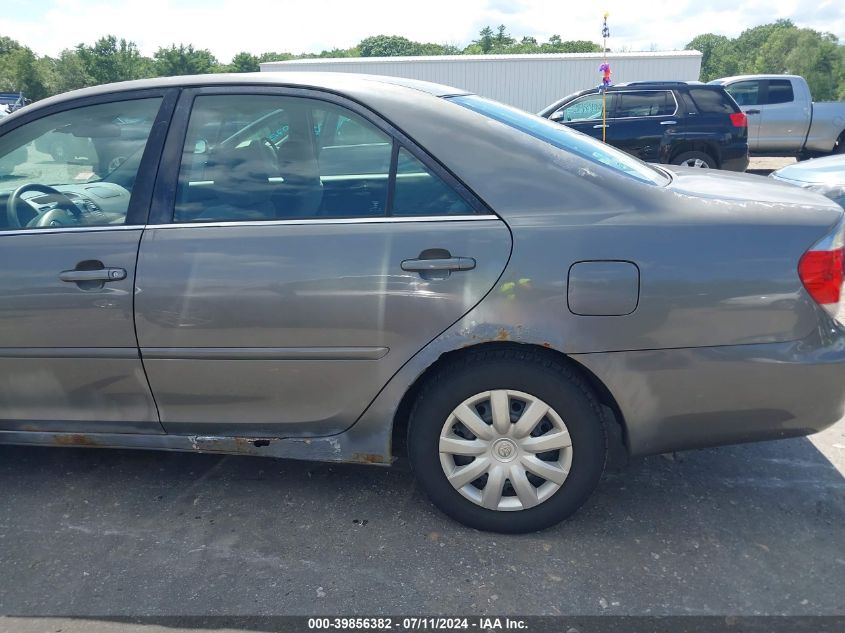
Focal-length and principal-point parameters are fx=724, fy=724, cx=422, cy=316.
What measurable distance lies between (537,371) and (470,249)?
50 centimetres

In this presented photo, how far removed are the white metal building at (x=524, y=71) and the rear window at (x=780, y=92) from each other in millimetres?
10498

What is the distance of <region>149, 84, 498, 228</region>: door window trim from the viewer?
8.59ft

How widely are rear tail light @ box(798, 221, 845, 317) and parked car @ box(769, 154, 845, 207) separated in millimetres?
3173

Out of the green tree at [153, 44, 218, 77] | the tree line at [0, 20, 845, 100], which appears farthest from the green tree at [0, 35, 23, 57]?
the green tree at [153, 44, 218, 77]

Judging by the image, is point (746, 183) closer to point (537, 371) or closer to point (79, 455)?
point (537, 371)

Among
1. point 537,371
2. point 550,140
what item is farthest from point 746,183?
point 537,371

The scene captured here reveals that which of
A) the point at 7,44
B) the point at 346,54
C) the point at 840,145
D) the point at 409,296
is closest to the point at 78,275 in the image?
the point at 409,296

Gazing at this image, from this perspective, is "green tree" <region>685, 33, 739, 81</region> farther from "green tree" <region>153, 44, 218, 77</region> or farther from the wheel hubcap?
the wheel hubcap

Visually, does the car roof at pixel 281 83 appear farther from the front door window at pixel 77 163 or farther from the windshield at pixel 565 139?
the windshield at pixel 565 139

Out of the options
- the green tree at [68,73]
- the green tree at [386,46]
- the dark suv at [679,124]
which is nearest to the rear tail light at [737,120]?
the dark suv at [679,124]

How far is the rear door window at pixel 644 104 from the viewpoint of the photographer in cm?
1062

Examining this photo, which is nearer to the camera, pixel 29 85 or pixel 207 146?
pixel 207 146

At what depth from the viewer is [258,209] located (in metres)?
2.76

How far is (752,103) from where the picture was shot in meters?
13.8
